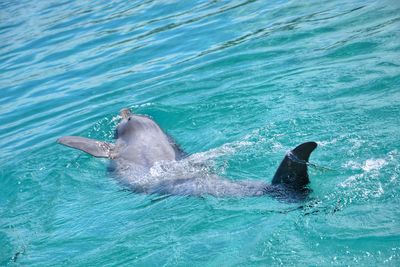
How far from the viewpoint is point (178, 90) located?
1062cm

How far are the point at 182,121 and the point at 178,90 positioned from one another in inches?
55.2

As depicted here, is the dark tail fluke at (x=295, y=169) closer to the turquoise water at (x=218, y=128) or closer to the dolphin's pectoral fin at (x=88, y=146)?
the turquoise water at (x=218, y=128)

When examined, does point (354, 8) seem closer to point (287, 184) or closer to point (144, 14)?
point (144, 14)

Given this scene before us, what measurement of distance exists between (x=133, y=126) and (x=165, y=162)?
150 cm

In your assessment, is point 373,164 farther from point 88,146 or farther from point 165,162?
point 88,146

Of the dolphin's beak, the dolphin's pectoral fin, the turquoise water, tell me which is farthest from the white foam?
the dolphin's beak

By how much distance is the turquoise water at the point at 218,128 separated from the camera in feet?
17.9

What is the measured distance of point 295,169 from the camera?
5.82 m

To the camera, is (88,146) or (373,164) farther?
(88,146)

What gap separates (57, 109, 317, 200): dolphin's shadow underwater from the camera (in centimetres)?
586

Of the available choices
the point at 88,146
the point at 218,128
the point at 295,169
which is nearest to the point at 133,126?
the point at 88,146

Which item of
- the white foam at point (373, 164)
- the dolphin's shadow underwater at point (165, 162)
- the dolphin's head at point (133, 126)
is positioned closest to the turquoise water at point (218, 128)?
the white foam at point (373, 164)

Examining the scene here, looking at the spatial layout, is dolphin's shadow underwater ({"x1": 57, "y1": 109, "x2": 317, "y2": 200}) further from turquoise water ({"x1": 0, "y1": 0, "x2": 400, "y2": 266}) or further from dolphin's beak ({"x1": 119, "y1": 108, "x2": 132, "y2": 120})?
turquoise water ({"x1": 0, "y1": 0, "x2": 400, "y2": 266})

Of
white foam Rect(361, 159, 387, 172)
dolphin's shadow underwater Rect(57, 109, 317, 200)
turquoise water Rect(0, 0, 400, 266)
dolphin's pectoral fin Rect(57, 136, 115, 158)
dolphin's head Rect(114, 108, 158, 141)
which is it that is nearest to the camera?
turquoise water Rect(0, 0, 400, 266)
